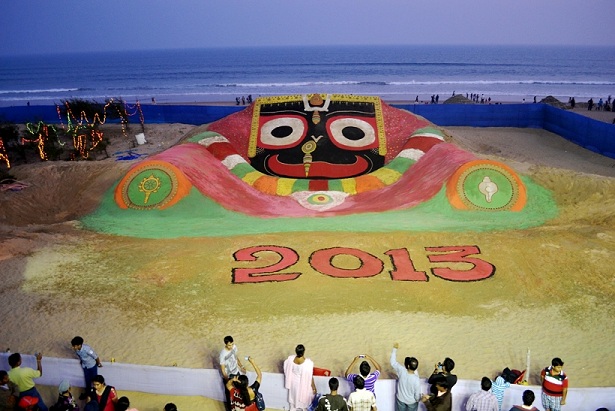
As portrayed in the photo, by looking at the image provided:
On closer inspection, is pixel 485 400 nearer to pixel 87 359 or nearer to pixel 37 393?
pixel 87 359

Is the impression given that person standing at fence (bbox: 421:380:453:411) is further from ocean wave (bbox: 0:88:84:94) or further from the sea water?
ocean wave (bbox: 0:88:84:94)

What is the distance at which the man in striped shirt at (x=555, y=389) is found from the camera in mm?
6520

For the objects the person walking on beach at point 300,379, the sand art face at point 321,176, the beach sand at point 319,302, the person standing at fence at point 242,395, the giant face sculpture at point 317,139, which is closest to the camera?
the person standing at fence at point 242,395

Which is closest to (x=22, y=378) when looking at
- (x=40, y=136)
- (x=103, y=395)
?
(x=103, y=395)

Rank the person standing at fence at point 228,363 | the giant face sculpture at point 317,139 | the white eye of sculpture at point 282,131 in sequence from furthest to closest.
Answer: the white eye of sculpture at point 282,131, the giant face sculpture at point 317,139, the person standing at fence at point 228,363

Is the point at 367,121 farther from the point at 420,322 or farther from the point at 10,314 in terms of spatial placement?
the point at 10,314

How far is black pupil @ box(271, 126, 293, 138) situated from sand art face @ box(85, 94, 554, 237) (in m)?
0.04

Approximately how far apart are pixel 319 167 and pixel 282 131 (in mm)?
2293

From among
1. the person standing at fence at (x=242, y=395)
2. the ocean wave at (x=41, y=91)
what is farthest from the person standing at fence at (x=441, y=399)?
the ocean wave at (x=41, y=91)

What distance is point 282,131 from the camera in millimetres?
19062

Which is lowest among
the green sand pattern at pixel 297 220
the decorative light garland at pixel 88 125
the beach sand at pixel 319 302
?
the beach sand at pixel 319 302

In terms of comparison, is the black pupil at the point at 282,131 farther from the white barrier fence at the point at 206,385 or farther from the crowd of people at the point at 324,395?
the crowd of people at the point at 324,395

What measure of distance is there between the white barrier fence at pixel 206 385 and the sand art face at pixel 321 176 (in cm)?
636

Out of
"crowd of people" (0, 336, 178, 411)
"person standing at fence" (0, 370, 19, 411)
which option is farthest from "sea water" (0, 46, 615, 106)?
"person standing at fence" (0, 370, 19, 411)
